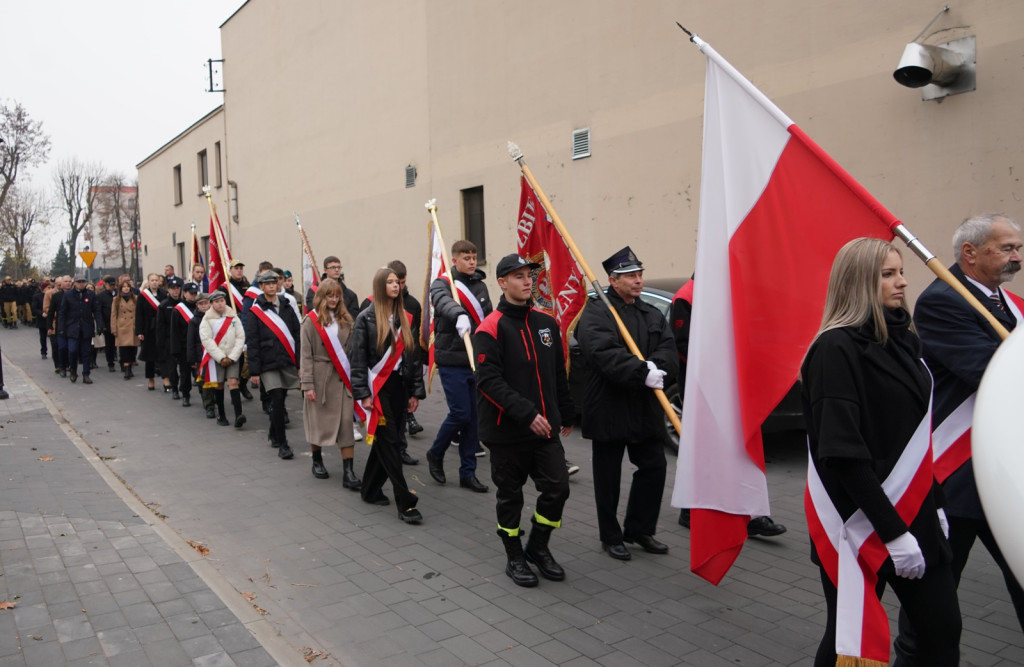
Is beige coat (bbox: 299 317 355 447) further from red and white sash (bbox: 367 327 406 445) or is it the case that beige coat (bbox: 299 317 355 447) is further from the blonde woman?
red and white sash (bbox: 367 327 406 445)

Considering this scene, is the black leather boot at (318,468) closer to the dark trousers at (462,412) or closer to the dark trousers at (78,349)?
the dark trousers at (462,412)

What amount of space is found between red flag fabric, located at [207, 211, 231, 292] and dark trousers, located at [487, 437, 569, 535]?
8520mm

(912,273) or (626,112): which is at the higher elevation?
(626,112)

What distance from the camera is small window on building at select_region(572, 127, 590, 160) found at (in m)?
13.8

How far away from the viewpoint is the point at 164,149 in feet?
117

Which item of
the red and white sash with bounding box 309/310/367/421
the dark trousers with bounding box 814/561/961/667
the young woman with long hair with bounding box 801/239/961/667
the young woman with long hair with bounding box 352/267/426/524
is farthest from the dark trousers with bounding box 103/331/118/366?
the dark trousers with bounding box 814/561/961/667

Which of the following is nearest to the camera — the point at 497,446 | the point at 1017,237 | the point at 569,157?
the point at 1017,237

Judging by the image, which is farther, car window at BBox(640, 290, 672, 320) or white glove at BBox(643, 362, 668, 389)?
car window at BBox(640, 290, 672, 320)

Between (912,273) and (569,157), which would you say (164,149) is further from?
(912,273)

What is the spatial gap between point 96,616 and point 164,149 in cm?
3479

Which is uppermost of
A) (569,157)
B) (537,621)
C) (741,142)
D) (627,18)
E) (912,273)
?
(627,18)

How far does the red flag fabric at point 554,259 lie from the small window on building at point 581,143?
7.51 metres

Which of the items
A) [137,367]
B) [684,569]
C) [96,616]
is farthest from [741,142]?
[137,367]

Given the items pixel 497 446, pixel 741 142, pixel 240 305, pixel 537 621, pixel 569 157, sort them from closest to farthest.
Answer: pixel 741 142
pixel 537 621
pixel 497 446
pixel 240 305
pixel 569 157
